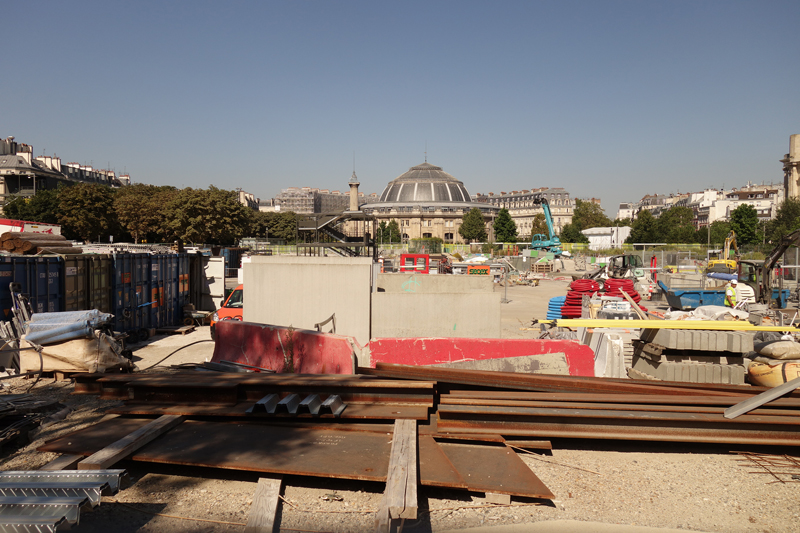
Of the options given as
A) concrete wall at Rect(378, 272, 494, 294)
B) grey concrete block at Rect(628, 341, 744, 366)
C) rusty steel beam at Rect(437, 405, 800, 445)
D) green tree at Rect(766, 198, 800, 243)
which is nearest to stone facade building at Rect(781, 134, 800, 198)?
green tree at Rect(766, 198, 800, 243)

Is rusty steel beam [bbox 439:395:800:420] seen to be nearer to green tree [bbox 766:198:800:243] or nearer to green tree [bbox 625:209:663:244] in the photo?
green tree [bbox 766:198:800:243]

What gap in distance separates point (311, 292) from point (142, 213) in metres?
48.6

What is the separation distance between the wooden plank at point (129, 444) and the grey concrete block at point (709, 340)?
7453 mm

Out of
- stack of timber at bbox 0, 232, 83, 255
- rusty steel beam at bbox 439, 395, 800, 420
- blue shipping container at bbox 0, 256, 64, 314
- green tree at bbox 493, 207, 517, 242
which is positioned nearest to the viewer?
rusty steel beam at bbox 439, 395, 800, 420

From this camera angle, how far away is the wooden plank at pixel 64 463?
462 centimetres

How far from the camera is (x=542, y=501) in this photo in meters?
4.68

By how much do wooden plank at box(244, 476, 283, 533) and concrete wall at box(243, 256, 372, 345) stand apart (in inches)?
291

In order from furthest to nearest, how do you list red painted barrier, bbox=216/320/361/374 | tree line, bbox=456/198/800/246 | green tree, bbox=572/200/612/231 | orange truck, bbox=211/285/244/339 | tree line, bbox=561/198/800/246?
green tree, bbox=572/200/612/231 → tree line, bbox=456/198/800/246 → tree line, bbox=561/198/800/246 → orange truck, bbox=211/285/244/339 → red painted barrier, bbox=216/320/361/374

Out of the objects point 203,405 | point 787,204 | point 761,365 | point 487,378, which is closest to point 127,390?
point 203,405

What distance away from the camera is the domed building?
427ft

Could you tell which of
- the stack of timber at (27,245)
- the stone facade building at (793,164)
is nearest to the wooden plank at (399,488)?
the stack of timber at (27,245)

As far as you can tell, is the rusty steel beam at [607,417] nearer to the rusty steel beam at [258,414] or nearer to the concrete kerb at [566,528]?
the rusty steel beam at [258,414]

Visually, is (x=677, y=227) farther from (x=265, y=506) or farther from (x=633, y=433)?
(x=265, y=506)

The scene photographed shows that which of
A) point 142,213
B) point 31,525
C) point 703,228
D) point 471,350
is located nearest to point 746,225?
point 703,228
